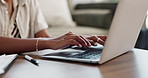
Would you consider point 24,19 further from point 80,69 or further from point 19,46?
point 80,69

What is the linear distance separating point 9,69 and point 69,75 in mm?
190

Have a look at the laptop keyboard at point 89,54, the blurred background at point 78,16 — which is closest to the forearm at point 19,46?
the laptop keyboard at point 89,54

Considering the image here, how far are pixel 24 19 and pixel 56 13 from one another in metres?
1.29

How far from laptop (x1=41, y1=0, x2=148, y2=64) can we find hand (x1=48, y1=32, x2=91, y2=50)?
0.09ft

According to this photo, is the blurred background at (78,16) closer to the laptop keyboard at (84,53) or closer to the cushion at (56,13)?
the cushion at (56,13)

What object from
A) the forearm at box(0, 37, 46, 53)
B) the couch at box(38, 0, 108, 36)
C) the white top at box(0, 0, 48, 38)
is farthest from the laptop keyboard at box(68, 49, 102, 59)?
the couch at box(38, 0, 108, 36)

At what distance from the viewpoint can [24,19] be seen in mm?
1417

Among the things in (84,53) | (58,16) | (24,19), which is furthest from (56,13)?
(84,53)

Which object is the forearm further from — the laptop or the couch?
the couch

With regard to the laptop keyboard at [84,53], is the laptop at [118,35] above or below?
above

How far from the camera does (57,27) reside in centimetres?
263

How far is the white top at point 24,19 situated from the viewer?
130cm

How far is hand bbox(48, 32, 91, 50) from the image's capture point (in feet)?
3.06

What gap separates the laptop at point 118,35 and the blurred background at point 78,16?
4.79 ft
